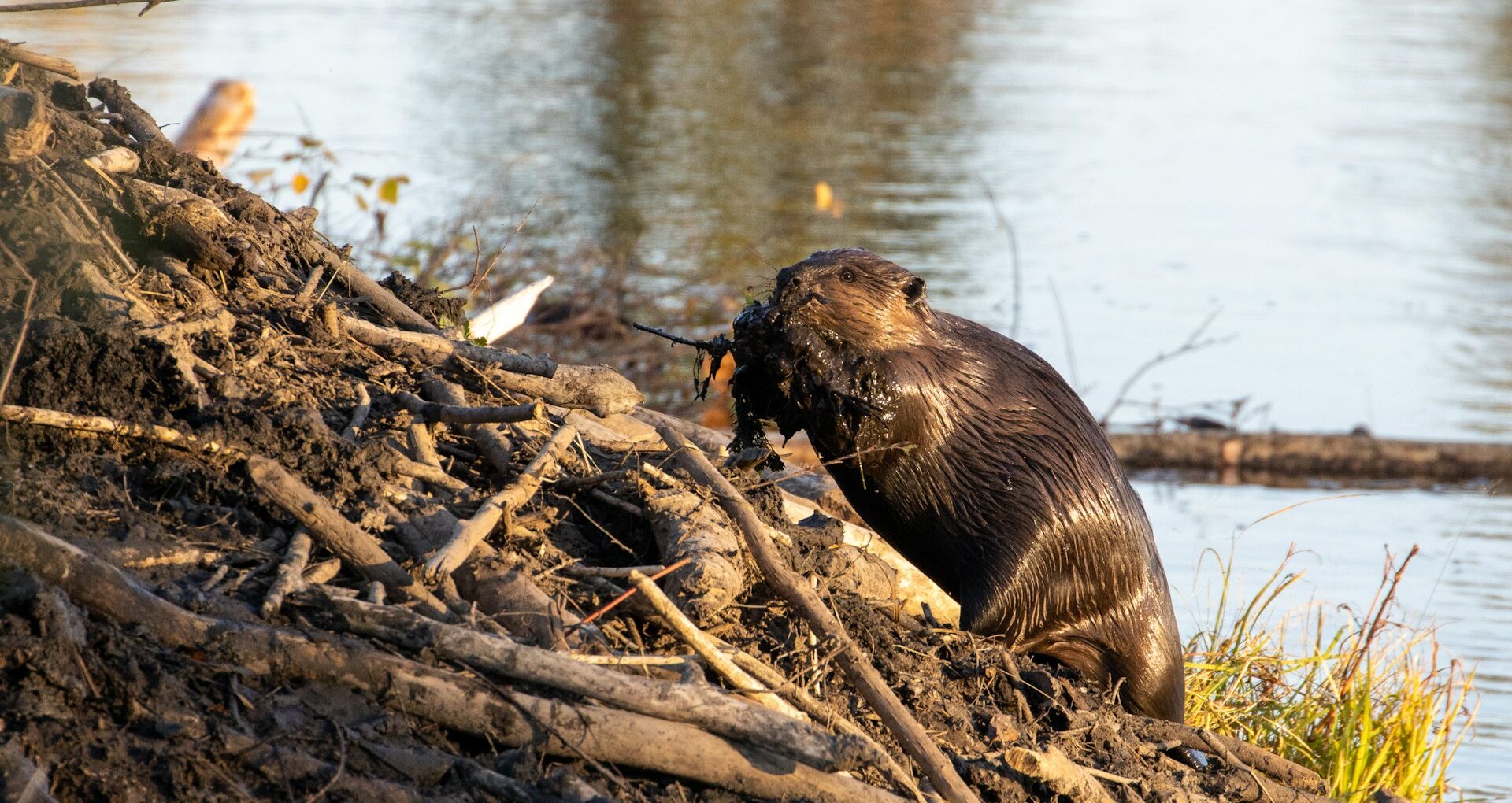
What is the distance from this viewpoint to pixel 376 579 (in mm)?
3045

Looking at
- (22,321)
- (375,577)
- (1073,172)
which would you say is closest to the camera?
(375,577)

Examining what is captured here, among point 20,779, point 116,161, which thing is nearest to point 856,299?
point 116,161

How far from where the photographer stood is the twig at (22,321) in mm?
2967

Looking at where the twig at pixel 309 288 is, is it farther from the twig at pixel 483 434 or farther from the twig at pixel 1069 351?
Result: the twig at pixel 1069 351

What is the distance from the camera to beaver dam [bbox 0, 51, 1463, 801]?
273 centimetres

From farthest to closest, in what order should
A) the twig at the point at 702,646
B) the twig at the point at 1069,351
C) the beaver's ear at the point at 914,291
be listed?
1. the twig at the point at 1069,351
2. the beaver's ear at the point at 914,291
3. the twig at the point at 702,646

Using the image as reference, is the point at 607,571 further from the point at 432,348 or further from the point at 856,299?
the point at 856,299

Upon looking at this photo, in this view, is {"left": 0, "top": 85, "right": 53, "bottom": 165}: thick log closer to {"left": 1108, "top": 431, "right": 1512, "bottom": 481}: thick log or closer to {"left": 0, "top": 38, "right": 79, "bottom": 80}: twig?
{"left": 0, "top": 38, "right": 79, "bottom": 80}: twig

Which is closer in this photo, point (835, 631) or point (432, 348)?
point (835, 631)

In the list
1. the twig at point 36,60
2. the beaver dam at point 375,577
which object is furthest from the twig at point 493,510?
the twig at point 36,60

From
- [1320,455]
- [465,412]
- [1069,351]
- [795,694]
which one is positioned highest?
[465,412]

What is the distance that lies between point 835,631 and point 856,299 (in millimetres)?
933

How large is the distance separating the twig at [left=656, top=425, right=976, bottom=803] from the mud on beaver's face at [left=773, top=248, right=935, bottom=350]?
1.57 feet

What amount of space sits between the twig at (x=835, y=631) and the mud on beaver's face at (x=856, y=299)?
0.48 metres
